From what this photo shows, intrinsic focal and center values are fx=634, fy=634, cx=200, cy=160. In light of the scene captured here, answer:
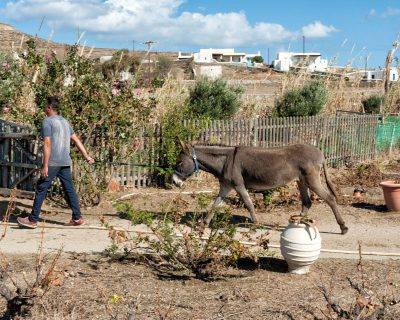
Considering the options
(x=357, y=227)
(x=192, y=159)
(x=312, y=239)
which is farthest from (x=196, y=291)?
(x=357, y=227)

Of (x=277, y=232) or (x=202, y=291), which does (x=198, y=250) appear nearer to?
(x=202, y=291)

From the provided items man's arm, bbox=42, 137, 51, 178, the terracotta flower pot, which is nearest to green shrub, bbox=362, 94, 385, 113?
the terracotta flower pot

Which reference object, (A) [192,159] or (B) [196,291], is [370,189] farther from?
(B) [196,291]

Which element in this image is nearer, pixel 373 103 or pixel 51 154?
pixel 51 154

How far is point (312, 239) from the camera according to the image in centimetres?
779

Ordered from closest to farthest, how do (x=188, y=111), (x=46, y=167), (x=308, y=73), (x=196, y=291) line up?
(x=196, y=291) → (x=46, y=167) → (x=188, y=111) → (x=308, y=73)

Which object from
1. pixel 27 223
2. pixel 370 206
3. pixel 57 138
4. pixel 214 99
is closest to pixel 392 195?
pixel 370 206

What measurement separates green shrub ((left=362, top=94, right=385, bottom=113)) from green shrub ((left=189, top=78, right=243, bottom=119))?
894 centimetres

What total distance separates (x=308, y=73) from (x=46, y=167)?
17.5 m

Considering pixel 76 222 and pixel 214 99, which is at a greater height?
pixel 214 99

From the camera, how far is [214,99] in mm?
19672

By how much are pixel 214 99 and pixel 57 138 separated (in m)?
9.86

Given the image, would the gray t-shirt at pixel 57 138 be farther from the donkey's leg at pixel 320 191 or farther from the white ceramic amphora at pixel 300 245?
the white ceramic amphora at pixel 300 245

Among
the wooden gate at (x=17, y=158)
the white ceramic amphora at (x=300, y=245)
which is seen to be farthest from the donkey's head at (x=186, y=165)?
the wooden gate at (x=17, y=158)
